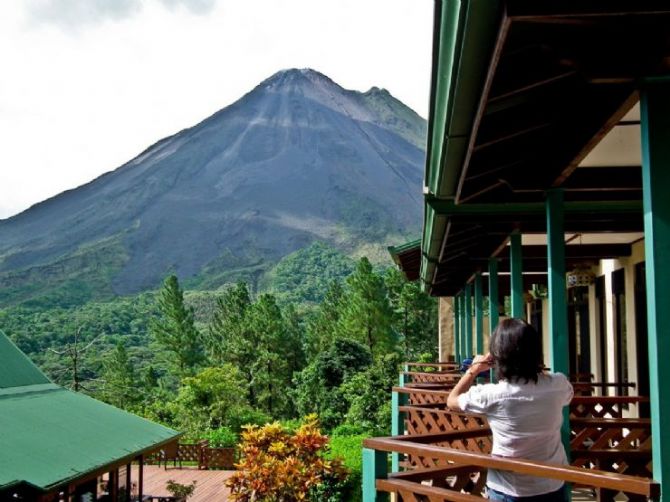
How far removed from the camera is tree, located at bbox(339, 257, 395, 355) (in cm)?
4112

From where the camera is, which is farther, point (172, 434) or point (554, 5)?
point (172, 434)

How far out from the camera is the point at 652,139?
10.1ft

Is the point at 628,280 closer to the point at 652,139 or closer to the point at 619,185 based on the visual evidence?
the point at 619,185

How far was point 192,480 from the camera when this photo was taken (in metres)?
23.5

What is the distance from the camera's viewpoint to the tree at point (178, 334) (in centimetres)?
4469

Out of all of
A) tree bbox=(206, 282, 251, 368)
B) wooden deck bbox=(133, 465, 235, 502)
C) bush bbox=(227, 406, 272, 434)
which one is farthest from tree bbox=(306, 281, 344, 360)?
wooden deck bbox=(133, 465, 235, 502)

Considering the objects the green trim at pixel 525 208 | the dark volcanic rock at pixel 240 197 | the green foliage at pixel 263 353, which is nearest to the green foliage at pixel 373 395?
the green foliage at pixel 263 353

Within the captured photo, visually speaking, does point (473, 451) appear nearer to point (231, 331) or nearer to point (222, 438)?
point (222, 438)

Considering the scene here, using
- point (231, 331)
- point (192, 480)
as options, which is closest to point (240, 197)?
point (231, 331)

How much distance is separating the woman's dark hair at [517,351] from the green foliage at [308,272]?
97.3 meters

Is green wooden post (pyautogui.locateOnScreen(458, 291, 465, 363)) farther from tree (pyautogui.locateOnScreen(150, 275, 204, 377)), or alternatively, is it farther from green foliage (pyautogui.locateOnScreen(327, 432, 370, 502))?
tree (pyautogui.locateOnScreen(150, 275, 204, 377))

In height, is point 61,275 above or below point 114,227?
below

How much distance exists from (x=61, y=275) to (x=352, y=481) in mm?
117924

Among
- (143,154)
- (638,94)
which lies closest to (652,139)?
(638,94)
